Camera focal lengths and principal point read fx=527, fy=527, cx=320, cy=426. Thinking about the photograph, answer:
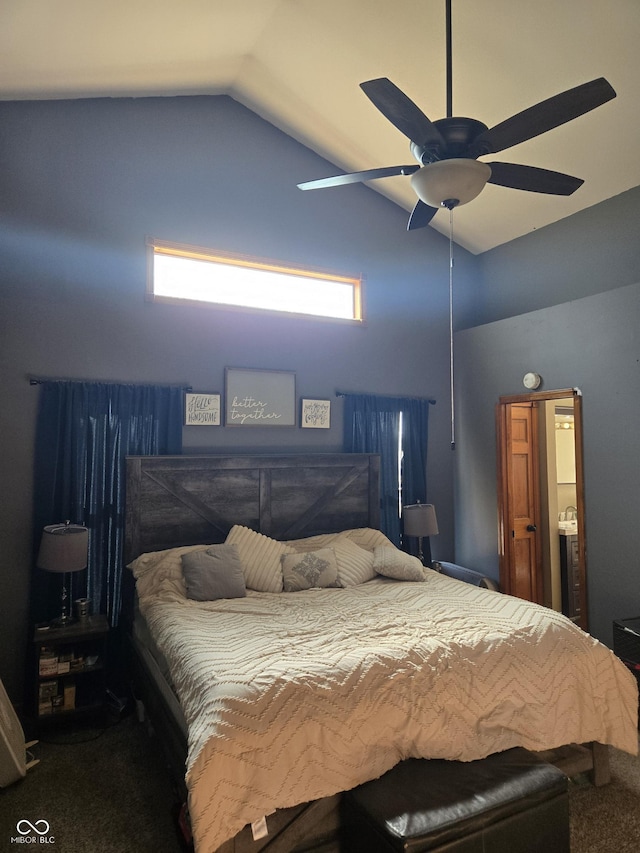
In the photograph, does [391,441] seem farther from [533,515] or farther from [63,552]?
[63,552]

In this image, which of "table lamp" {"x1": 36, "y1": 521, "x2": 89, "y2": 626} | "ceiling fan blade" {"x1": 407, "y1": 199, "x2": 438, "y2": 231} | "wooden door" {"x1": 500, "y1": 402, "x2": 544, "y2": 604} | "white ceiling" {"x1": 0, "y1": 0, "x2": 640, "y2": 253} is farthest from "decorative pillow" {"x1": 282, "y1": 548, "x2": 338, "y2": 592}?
"white ceiling" {"x1": 0, "y1": 0, "x2": 640, "y2": 253}

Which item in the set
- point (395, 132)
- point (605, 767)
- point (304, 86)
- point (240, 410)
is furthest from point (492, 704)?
point (304, 86)

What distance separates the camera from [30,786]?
2578 millimetres

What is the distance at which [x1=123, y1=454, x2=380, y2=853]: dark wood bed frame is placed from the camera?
3.64 meters

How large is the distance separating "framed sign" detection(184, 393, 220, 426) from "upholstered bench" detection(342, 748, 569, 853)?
264 centimetres

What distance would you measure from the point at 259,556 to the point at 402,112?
275cm

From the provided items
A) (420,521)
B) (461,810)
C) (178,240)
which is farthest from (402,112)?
(420,521)

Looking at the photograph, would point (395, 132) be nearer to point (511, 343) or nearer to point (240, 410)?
point (511, 343)

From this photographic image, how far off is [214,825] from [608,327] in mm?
3771

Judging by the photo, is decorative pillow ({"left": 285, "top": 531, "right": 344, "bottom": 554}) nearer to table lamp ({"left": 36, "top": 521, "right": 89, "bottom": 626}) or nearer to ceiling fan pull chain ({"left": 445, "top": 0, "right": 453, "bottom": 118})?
table lamp ({"left": 36, "top": 521, "right": 89, "bottom": 626})

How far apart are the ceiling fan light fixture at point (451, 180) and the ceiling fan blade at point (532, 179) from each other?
239 mm

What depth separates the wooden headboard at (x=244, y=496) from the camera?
3.69 metres

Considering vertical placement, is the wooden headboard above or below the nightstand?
above

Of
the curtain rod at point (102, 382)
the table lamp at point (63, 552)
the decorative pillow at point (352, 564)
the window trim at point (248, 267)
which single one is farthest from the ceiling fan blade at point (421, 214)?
the table lamp at point (63, 552)
